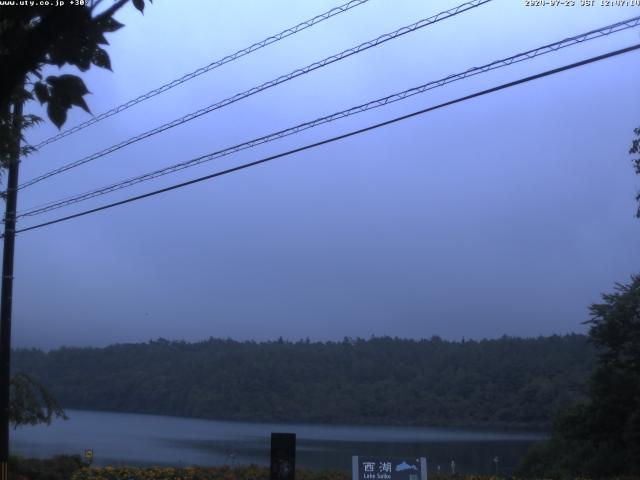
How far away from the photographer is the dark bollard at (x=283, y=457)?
41.1 ft

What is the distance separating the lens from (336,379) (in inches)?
→ 2330

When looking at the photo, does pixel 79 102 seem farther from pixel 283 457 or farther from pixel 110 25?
pixel 283 457

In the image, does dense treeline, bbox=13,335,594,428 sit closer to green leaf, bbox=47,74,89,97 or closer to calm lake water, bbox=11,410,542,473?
calm lake water, bbox=11,410,542,473

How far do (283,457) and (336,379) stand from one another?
47103 millimetres

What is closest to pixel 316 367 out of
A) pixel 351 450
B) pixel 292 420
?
pixel 292 420

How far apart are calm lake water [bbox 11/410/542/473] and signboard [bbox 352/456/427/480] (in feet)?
25.9

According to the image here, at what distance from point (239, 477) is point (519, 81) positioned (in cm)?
1028

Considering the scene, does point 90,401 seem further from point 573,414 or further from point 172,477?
point 172,477

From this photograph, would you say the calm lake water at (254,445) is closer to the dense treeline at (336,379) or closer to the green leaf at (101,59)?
the dense treeline at (336,379)

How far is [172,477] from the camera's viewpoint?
623 inches

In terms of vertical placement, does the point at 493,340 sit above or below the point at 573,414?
above

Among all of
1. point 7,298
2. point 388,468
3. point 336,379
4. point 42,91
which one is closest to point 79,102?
point 42,91

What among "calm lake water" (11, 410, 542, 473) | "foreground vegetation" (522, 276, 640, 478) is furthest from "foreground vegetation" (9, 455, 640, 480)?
"foreground vegetation" (522, 276, 640, 478)

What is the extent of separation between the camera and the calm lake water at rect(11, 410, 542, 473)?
27.7 meters
